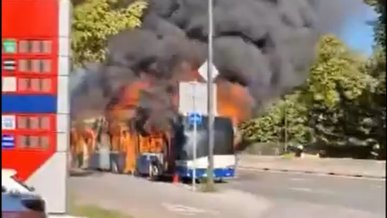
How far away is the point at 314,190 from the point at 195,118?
82cm

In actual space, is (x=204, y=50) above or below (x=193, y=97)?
above

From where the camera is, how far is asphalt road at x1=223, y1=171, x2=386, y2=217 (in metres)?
5.03

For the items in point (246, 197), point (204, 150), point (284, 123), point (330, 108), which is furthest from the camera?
point (204, 150)

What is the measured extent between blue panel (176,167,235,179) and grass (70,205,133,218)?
45 centimetres

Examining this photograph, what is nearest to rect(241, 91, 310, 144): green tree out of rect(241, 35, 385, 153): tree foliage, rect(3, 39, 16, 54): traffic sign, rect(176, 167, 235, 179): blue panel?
rect(241, 35, 385, 153): tree foliage

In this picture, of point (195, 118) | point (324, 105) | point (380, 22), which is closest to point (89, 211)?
point (195, 118)

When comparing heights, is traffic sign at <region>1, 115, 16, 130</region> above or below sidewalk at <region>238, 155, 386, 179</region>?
above

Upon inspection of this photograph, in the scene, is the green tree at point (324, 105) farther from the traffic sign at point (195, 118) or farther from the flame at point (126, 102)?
the flame at point (126, 102)

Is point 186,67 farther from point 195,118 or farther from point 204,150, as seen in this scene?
point 204,150

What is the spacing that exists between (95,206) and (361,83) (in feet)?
7.29

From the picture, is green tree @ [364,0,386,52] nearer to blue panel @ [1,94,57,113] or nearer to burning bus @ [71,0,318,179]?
burning bus @ [71,0,318,179]

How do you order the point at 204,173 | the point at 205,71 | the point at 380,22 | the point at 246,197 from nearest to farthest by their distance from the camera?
the point at 380,22, the point at 205,71, the point at 246,197, the point at 204,173

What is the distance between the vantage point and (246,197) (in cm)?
584

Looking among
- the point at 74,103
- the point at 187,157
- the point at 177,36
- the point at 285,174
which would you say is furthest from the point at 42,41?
the point at 285,174
